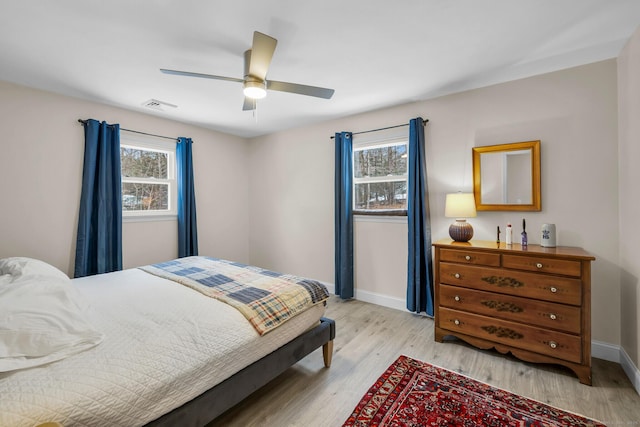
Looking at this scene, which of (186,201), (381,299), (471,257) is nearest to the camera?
(471,257)

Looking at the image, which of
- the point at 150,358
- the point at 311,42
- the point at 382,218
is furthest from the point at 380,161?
the point at 150,358

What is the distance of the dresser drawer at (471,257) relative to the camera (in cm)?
232

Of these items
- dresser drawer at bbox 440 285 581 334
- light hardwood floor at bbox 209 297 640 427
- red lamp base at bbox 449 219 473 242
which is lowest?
light hardwood floor at bbox 209 297 640 427

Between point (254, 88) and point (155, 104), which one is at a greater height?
point (155, 104)

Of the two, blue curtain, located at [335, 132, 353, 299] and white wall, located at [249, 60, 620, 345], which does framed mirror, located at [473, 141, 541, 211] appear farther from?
blue curtain, located at [335, 132, 353, 299]

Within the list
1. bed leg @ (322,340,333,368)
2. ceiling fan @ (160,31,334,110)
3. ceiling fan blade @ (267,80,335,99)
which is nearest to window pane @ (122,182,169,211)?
ceiling fan @ (160,31,334,110)

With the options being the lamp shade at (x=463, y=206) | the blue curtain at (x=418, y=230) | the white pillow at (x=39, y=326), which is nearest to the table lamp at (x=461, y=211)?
the lamp shade at (x=463, y=206)

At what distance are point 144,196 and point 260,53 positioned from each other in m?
2.81

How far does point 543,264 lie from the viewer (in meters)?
2.12

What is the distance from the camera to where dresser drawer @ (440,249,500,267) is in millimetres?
2325

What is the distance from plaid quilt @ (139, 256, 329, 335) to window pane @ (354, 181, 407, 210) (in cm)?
170

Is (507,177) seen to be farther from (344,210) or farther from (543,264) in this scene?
(344,210)

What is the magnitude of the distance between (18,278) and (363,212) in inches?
125

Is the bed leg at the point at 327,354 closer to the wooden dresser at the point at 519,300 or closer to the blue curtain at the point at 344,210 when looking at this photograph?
the wooden dresser at the point at 519,300
